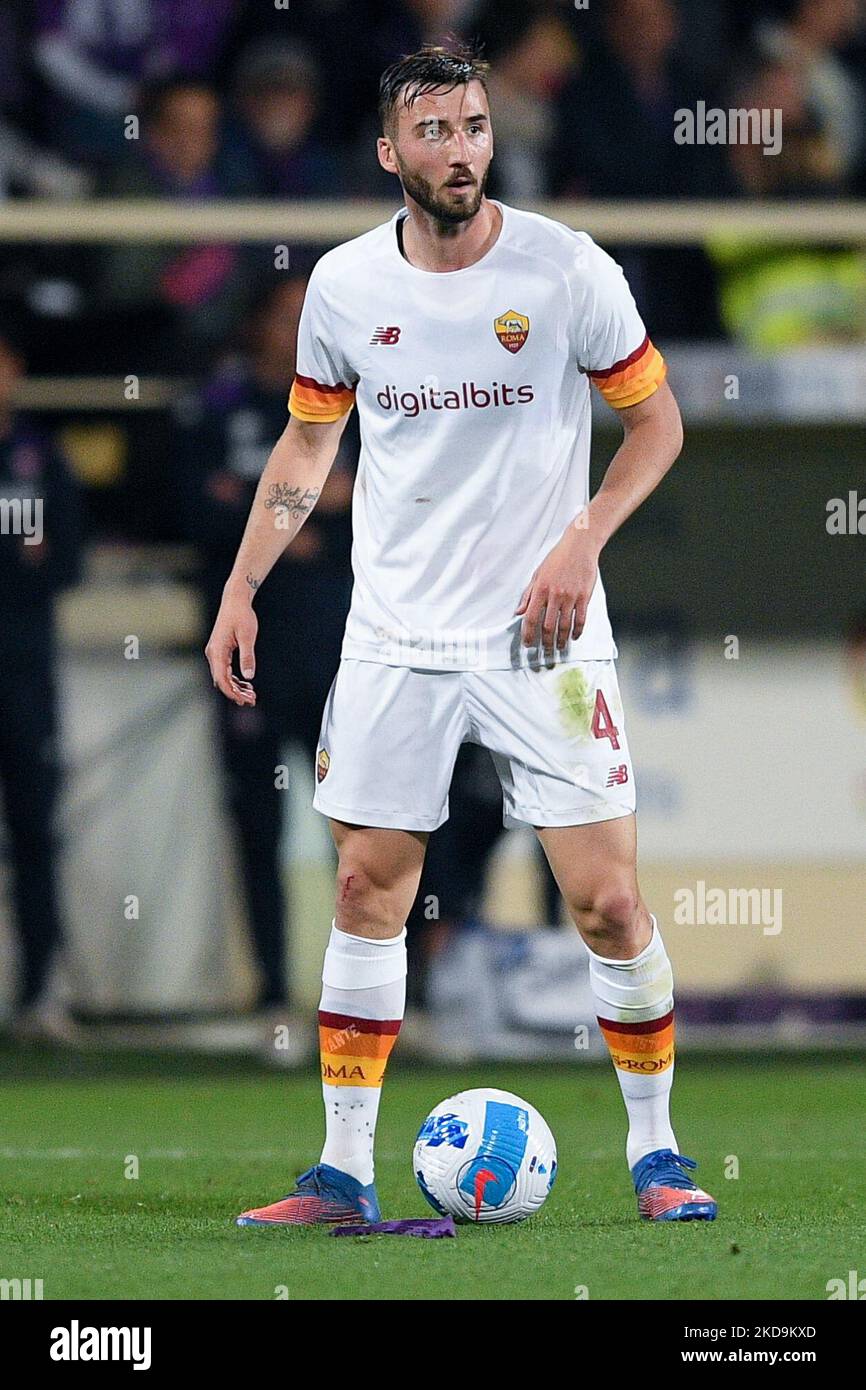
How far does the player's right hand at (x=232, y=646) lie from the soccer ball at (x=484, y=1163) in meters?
0.97

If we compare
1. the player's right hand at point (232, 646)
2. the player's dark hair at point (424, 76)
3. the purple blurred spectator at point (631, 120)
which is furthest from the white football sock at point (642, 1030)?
the purple blurred spectator at point (631, 120)

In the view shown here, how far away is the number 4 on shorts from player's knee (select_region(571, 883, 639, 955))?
0.30 m

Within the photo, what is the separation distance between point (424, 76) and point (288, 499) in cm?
93

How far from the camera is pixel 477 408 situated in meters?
4.79

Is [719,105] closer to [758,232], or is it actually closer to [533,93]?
[533,93]

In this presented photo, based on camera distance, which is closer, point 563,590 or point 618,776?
point 563,590

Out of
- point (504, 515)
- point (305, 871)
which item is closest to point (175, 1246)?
point (504, 515)

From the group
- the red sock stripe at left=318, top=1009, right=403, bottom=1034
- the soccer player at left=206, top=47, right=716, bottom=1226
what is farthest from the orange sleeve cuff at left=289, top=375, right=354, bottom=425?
the red sock stripe at left=318, top=1009, right=403, bottom=1034

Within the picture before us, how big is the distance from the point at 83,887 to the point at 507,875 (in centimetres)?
168

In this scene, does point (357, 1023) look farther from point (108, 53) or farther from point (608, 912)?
point (108, 53)

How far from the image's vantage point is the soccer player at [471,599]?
4.77 metres

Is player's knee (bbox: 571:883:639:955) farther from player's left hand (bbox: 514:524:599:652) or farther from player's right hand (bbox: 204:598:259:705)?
player's right hand (bbox: 204:598:259:705)

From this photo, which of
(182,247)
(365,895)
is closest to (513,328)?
(365,895)

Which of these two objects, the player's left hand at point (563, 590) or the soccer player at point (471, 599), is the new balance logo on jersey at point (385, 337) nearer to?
the soccer player at point (471, 599)
